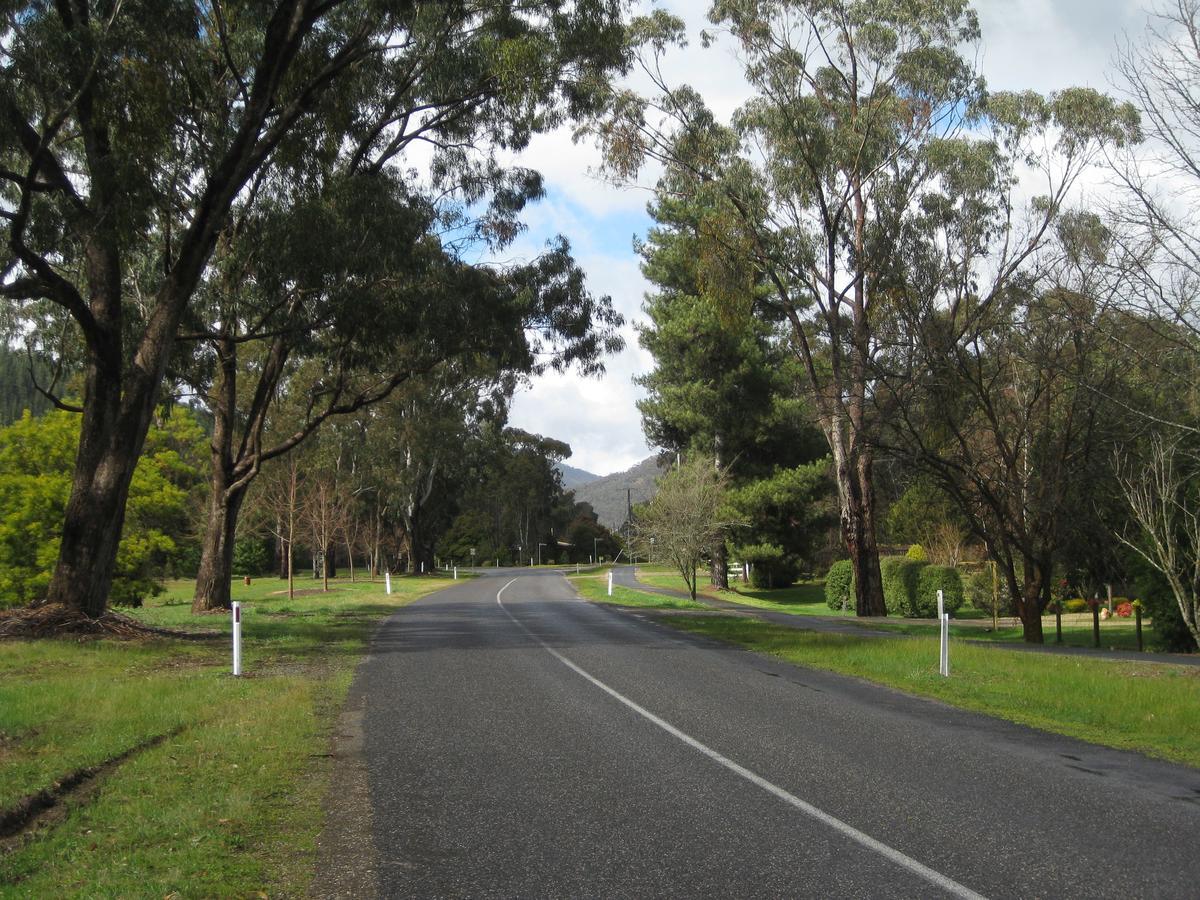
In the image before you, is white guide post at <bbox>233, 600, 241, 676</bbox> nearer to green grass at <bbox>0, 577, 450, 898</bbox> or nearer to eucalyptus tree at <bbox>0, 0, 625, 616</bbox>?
green grass at <bbox>0, 577, 450, 898</bbox>

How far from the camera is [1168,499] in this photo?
14922 mm

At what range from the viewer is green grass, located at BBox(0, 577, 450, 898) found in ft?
17.7

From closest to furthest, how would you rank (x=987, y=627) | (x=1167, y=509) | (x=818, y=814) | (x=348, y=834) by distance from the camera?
1. (x=348, y=834)
2. (x=818, y=814)
3. (x=1167, y=509)
4. (x=987, y=627)

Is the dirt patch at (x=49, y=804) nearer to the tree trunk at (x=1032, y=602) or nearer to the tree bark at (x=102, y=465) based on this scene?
the tree bark at (x=102, y=465)

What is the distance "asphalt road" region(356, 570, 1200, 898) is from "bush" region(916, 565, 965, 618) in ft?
71.2

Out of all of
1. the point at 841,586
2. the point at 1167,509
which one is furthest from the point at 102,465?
the point at 841,586

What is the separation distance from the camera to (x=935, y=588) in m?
33.9

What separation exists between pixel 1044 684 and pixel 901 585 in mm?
22891

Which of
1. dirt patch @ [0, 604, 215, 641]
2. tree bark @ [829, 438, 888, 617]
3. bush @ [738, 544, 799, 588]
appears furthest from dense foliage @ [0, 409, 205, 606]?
bush @ [738, 544, 799, 588]

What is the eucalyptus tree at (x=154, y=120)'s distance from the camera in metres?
16.6

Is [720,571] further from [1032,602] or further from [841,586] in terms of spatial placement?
[1032,602]

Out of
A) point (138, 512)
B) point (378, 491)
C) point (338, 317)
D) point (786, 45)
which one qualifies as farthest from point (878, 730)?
point (378, 491)

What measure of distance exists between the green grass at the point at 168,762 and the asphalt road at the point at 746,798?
24.1 inches

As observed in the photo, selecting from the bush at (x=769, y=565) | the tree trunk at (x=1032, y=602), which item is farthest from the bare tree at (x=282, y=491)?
the tree trunk at (x=1032, y=602)
